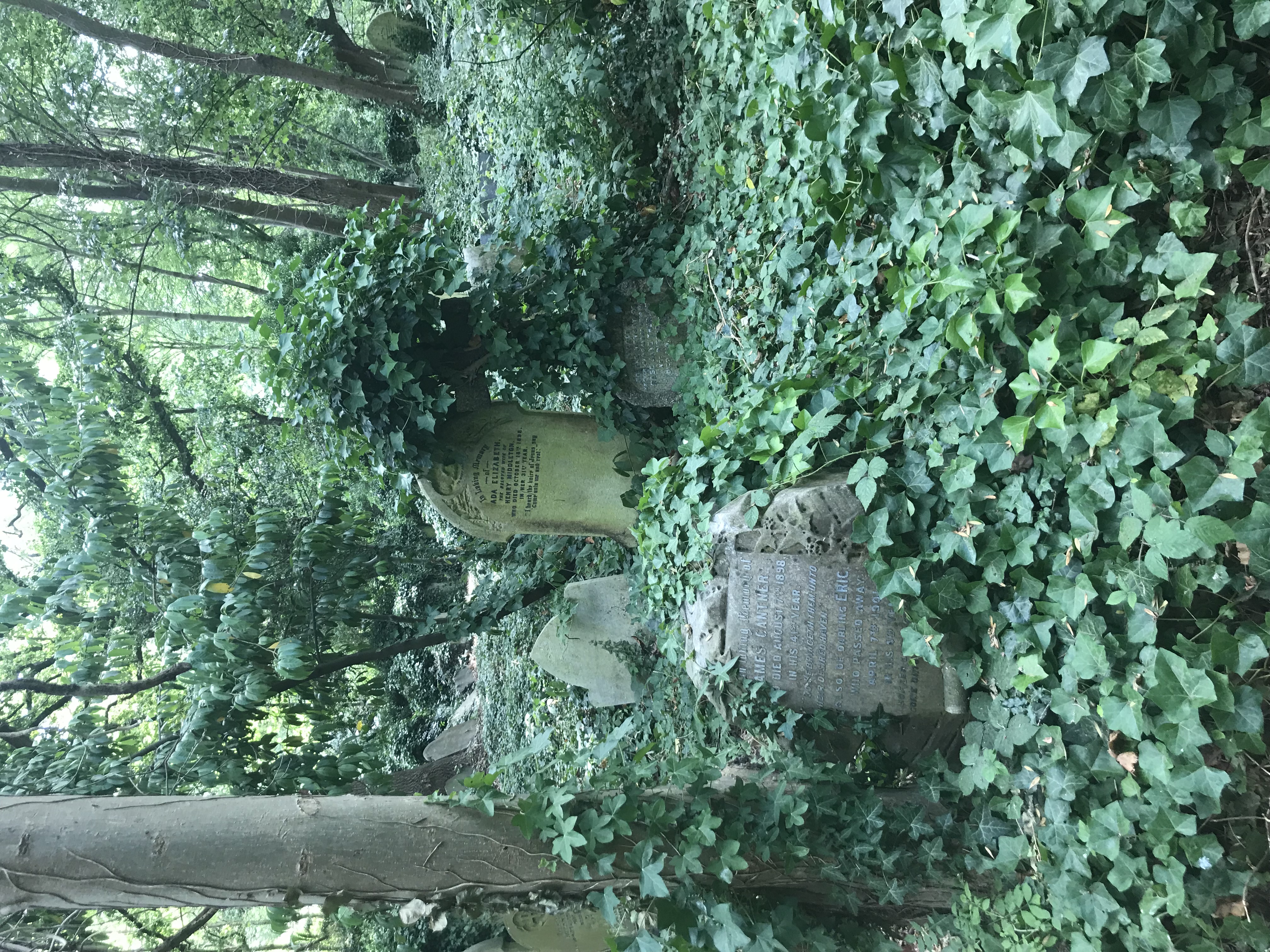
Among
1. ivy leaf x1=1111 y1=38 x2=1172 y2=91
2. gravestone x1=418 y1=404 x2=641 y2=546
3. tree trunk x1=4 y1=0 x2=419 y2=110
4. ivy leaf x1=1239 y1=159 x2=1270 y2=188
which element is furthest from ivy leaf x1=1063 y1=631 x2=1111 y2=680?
tree trunk x1=4 y1=0 x2=419 y2=110

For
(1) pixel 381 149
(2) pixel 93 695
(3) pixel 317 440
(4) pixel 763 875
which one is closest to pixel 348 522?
(3) pixel 317 440

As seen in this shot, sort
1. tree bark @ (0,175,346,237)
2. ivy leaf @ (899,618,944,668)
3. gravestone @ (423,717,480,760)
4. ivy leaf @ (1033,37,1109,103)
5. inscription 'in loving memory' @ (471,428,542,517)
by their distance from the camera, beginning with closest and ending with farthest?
ivy leaf @ (1033,37,1109,103)
ivy leaf @ (899,618,944,668)
inscription 'in loving memory' @ (471,428,542,517)
tree bark @ (0,175,346,237)
gravestone @ (423,717,480,760)

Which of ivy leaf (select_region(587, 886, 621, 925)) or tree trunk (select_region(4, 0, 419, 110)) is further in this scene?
tree trunk (select_region(4, 0, 419, 110))

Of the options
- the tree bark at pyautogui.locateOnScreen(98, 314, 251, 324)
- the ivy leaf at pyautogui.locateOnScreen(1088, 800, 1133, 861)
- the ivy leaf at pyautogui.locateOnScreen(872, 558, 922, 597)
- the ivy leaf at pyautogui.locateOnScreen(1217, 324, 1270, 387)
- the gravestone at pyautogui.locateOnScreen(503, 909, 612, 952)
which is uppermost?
the tree bark at pyautogui.locateOnScreen(98, 314, 251, 324)

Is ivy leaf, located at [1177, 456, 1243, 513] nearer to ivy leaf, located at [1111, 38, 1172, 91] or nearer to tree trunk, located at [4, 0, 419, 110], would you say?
ivy leaf, located at [1111, 38, 1172, 91]

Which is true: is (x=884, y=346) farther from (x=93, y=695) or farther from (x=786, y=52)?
(x=93, y=695)

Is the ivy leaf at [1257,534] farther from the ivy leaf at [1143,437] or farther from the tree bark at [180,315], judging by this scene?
the tree bark at [180,315]

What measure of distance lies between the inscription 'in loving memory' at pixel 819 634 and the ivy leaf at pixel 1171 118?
176cm

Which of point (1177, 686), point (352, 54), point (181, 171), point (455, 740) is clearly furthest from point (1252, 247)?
A: point (352, 54)

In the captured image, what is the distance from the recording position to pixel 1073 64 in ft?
7.26

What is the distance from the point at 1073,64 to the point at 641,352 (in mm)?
3178

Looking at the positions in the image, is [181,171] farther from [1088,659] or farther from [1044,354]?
[1088,659]

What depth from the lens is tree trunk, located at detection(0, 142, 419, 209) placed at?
7184 millimetres

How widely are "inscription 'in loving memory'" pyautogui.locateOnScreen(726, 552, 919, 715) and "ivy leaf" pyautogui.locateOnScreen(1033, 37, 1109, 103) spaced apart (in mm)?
1795
